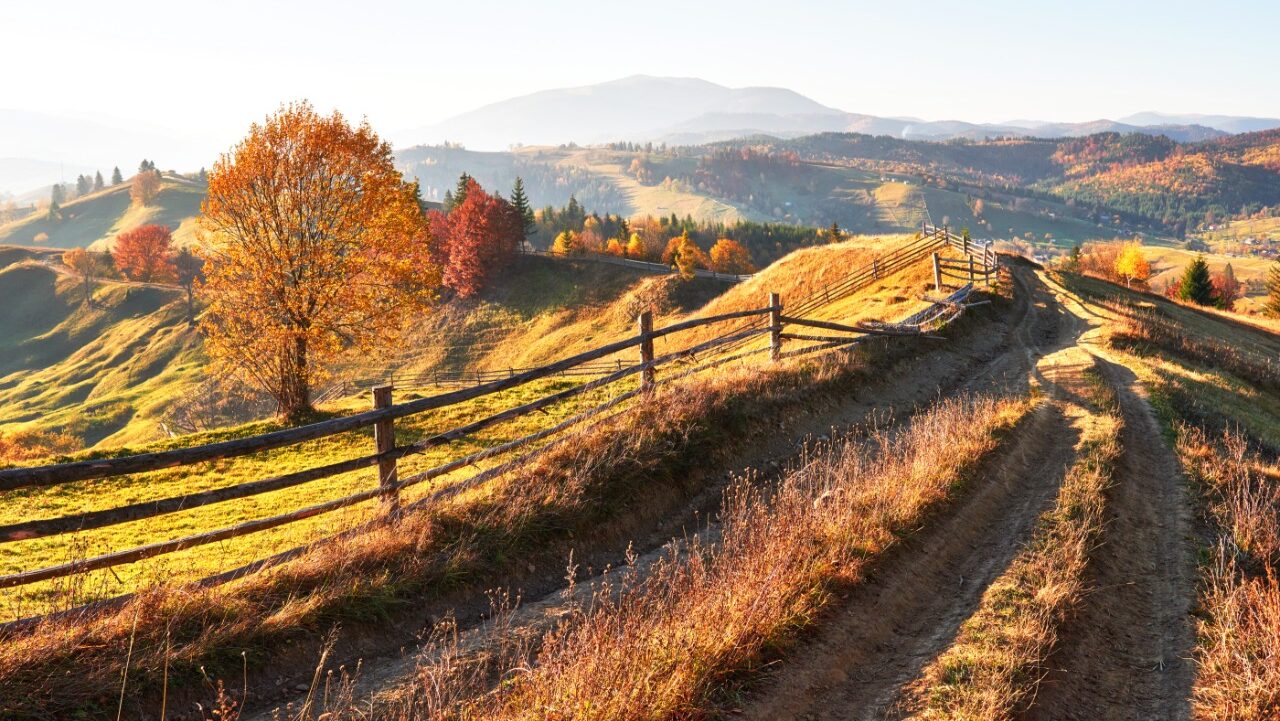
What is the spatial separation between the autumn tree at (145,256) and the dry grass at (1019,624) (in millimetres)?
113186

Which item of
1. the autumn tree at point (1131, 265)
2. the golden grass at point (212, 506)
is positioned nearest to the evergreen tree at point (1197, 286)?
the autumn tree at point (1131, 265)

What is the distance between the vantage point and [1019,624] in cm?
653

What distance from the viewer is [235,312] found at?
80.3 ft

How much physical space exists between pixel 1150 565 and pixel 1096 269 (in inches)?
4384

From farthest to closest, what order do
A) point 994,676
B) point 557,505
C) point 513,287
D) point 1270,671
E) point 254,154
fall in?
1. point 513,287
2. point 254,154
3. point 557,505
4. point 994,676
5. point 1270,671

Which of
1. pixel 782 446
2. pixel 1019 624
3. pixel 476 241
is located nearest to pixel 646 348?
pixel 782 446

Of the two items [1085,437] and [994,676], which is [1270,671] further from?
[1085,437]

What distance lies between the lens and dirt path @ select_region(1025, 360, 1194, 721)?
19.3 feet

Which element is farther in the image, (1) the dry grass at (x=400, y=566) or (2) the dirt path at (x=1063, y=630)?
(2) the dirt path at (x=1063, y=630)

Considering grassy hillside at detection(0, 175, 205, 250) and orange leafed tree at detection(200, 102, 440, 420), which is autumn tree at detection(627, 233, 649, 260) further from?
grassy hillside at detection(0, 175, 205, 250)

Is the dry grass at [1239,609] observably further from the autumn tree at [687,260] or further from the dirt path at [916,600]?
the autumn tree at [687,260]

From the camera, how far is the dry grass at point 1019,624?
216 inches

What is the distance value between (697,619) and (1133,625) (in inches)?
189

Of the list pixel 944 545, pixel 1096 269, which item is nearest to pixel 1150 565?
pixel 944 545
